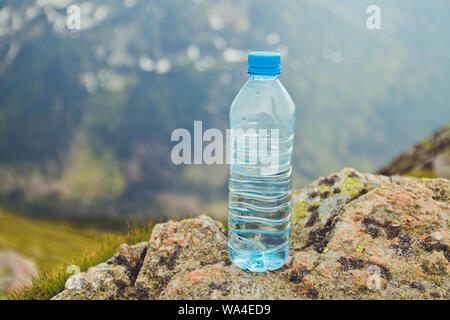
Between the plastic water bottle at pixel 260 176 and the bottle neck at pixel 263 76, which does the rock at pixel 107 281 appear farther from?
the bottle neck at pixel 263 76

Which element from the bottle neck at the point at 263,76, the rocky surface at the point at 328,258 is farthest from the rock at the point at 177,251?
the bottle neck at the point at 263,76

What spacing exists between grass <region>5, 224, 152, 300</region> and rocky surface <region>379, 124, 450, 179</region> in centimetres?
597

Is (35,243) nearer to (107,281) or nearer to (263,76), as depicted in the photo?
(107,281)

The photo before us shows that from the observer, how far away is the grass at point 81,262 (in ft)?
15.6

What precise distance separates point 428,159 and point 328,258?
6563 mm

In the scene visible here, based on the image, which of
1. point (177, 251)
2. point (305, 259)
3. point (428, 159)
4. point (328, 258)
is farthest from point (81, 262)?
point (428, 159)

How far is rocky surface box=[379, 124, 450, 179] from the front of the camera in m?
8.77

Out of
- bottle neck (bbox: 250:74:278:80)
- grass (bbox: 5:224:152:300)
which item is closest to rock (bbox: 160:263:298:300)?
grass (bbox: 5:224:152:300)

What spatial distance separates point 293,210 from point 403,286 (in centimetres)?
179

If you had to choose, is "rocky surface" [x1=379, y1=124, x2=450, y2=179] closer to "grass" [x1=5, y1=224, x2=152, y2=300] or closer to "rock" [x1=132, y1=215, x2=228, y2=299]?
"rock" [x1=132, y1=215, x2=228, y2=299]

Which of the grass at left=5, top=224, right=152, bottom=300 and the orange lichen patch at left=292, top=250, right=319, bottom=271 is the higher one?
the orange lichen patch at left=292, top=250, right=319, bottom=271

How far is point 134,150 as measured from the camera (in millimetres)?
198750

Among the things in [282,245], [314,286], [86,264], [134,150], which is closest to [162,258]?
[86,264]
